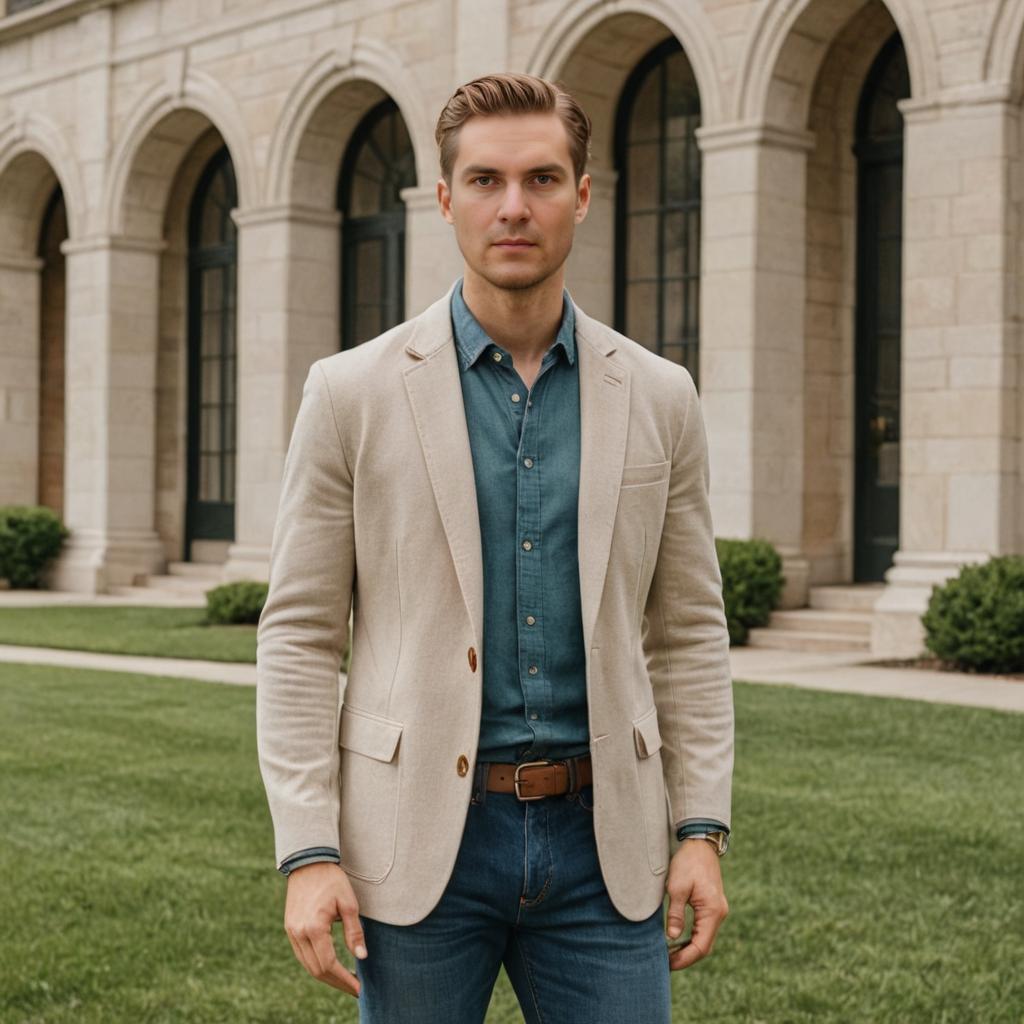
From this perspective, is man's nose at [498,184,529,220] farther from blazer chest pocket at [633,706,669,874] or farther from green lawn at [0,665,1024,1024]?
green lawn at [0,665,1024,1024]

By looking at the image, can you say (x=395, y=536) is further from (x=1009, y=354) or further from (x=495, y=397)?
(x=1009, y=354)

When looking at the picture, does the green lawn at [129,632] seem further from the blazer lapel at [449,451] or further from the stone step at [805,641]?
the blazer lapel at [449,451]

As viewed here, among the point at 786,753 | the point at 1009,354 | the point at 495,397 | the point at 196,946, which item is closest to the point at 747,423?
the point at 1009,354

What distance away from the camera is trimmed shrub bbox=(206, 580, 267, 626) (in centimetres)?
1827

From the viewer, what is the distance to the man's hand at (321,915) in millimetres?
2578

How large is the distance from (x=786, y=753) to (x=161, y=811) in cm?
345

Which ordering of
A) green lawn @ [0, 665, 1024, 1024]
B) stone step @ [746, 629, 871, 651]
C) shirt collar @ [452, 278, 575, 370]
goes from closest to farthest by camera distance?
shirt collar @ [452, 278, 575, 370] < green lawn @ [0, 665, 1024, 1024] < stone step @ [746, 629, 871, 651]

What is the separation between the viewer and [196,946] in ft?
19.6

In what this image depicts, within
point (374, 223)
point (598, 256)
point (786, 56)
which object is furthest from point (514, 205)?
point (374, 223)

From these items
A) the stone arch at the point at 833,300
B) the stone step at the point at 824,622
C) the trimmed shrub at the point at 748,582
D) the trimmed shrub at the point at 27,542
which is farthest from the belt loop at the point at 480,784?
the trimmed shrub at the point at 27,542

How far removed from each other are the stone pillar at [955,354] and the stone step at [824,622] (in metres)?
0.70

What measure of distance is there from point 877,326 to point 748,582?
3.55 meters

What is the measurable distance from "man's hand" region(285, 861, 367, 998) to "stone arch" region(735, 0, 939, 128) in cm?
1462

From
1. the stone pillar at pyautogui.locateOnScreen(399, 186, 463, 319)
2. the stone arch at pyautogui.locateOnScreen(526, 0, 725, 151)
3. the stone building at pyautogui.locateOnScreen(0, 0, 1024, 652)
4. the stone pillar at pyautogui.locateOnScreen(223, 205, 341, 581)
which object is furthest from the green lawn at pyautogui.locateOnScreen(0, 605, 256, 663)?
the stone arch at pyautogui.locateOnScreen(526, 0, 725, 151)
